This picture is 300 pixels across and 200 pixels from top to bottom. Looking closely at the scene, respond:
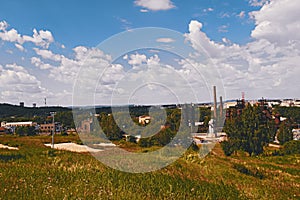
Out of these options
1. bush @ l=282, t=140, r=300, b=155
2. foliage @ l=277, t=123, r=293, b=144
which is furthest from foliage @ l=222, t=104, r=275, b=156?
foliage @ l=277, t=123, r=293, b=144

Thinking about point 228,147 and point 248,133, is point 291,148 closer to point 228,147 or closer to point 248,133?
point 248,133

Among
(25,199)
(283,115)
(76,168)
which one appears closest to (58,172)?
(76,168)

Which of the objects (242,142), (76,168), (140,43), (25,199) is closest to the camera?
(25,199)

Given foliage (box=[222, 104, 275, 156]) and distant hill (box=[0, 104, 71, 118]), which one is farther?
distant hill (box=[0, 104, 71, 118])

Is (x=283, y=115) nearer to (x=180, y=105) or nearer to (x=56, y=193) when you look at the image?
(x=180, y=105)

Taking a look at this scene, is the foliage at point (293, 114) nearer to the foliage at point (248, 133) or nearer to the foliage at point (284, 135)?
the foliage at point (284, 135)

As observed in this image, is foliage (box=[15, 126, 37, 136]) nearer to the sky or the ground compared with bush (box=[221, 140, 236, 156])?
nearer to the sky

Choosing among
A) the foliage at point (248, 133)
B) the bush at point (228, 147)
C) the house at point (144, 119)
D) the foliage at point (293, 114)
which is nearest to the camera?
the house at point (144, 119)

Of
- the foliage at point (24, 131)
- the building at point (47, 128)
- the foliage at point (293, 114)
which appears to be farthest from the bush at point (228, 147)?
the building at point (47, 128)

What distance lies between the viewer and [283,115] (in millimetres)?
97938

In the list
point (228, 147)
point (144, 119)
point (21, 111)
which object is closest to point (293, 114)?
point (228, 147)

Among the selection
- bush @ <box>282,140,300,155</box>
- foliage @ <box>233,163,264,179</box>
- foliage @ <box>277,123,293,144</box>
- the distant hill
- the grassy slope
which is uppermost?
the distant hill

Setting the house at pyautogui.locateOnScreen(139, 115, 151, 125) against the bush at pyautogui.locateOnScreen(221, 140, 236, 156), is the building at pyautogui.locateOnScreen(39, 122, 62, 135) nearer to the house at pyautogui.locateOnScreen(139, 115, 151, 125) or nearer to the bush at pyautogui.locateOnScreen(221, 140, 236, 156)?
the bush at pyautogui.locateOnScreen(221, 140, 236, 156)

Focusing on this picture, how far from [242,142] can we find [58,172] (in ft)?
135
